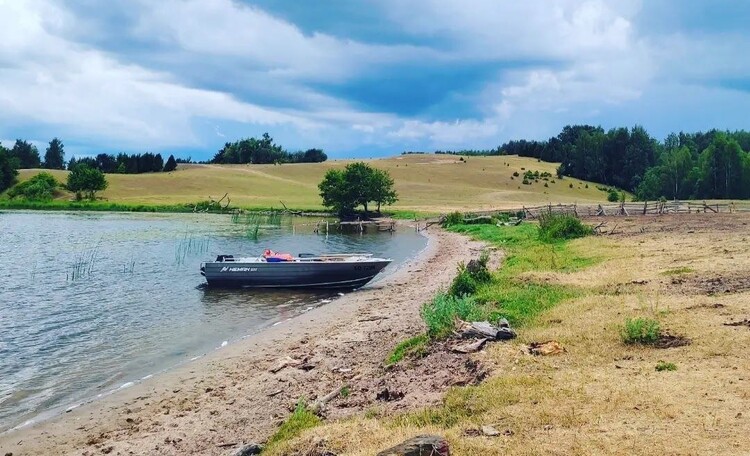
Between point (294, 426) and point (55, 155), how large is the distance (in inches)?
7942

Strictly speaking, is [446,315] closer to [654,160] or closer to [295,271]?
[295,271]

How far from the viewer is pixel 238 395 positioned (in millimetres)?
12688

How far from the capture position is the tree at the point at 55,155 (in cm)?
18400

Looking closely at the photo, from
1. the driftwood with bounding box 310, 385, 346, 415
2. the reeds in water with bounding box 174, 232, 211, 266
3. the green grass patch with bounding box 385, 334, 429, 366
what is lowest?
the reeds in water with bounding box 174, 232, 211, 266

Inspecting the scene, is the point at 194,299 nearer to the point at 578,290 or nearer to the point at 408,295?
the point at 408,295

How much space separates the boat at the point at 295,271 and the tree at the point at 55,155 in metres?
179

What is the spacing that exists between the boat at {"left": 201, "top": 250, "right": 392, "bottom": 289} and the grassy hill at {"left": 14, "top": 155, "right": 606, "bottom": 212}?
199ft

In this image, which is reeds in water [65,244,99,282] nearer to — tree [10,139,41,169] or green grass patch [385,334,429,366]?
green grass patch [385,334,429,366]

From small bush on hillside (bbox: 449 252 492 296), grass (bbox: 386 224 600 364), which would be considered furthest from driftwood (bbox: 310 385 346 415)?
small bush on hillside (bbox: 449 252 492 296)

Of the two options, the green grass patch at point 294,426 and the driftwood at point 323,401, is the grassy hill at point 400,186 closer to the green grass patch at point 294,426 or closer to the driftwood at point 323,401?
the driftwood at point 323,401

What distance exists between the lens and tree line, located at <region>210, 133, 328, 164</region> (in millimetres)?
183750

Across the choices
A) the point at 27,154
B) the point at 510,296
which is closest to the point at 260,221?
the point at 510,296

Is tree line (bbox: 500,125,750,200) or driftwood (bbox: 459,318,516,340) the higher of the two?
tree line (bbox: 500,125,750,200)

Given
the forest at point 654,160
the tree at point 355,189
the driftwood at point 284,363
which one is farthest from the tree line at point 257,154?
the driftwood at point 284,363
